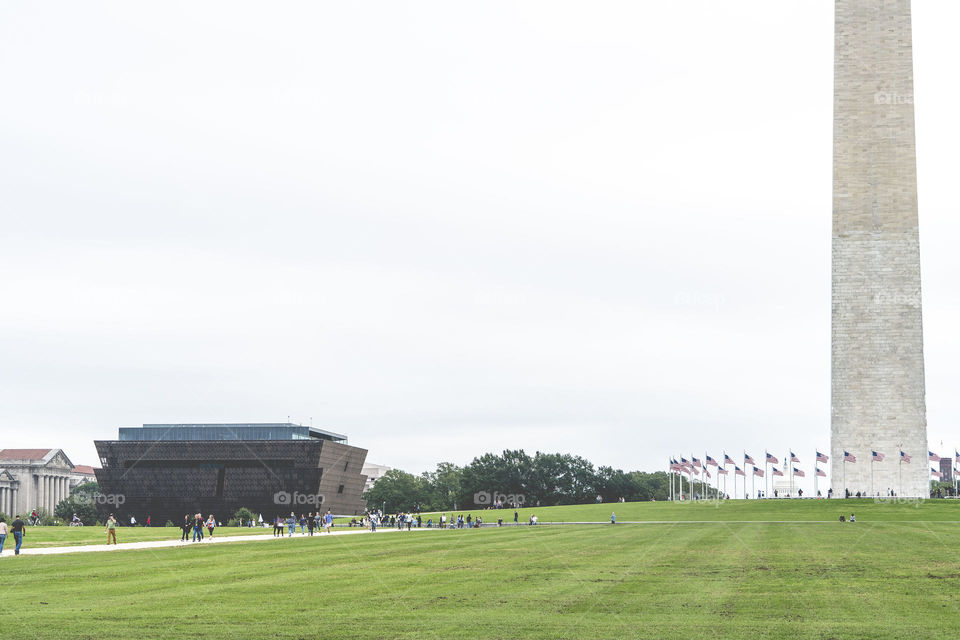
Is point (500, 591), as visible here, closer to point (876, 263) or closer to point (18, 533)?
point (18, 533)

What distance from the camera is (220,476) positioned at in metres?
138

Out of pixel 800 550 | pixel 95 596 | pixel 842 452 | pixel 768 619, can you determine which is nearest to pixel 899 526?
pixel 800 550

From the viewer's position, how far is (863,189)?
98000mm

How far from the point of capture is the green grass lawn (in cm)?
1923

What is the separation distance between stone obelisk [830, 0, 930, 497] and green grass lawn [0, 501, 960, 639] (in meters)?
55.5

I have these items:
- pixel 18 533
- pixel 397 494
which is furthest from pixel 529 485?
pixel 18 533

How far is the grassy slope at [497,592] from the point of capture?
63.2 ft

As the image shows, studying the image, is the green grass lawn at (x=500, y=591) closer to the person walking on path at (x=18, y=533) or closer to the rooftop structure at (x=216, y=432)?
the person walking on path at (x=18, y=533)

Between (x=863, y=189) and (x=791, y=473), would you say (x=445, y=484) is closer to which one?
(x=791, y=473)

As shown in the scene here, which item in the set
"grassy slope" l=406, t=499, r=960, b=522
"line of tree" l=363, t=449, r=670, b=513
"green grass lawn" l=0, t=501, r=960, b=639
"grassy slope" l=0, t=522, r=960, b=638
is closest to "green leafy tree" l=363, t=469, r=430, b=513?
"line of tree" l=363, t=449, r=670, b=513

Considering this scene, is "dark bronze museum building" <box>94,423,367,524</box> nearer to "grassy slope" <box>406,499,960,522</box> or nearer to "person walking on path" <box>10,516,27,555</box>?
"grassy slope" <box>406,499,960,522</box>

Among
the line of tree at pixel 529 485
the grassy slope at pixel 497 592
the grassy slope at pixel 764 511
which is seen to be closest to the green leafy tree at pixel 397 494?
the line of tree at pixel 529 485

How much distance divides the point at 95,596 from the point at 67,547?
79.1 ft

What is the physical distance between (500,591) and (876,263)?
81737 mm
